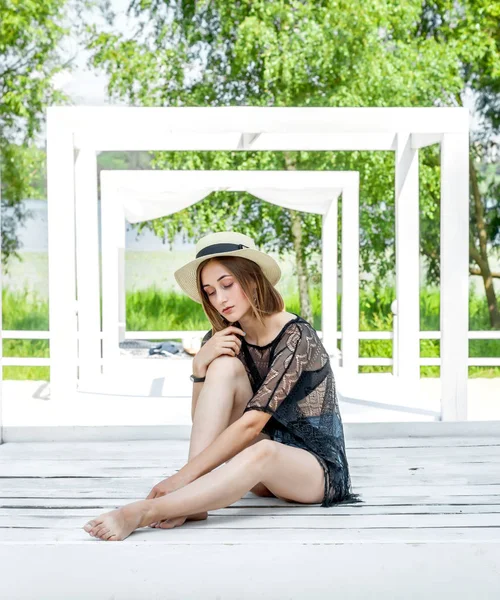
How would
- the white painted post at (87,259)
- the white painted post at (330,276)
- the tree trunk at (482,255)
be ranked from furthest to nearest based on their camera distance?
the tree trunk at (482,255), the white painted post at (330,276), the white painted post at (87,259)

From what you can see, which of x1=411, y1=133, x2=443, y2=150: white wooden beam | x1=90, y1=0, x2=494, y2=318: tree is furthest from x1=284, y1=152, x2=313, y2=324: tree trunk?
x1=411, y1=133, x2=443, y2=150: white wooden beam

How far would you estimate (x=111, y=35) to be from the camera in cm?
1246

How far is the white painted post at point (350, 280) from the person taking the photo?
8.90m

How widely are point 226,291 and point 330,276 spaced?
6.94 meters

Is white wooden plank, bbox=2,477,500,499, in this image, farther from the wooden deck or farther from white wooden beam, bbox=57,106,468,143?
white wooden beam, bbox=57,106,468,143

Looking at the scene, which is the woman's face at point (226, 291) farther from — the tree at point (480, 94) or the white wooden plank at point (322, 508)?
the tree at point (480, 94)

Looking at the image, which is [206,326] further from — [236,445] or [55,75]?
[236,445]

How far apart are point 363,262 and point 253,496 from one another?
9151 mm

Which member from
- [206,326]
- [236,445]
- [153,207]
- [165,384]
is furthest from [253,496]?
[206,326]

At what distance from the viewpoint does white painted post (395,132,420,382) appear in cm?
768

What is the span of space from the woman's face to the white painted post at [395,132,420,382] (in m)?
4.52

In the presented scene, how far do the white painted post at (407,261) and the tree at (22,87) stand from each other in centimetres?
605

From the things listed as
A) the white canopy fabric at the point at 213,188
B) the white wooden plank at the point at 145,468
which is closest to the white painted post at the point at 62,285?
the white wooden plank at the point at 145,468

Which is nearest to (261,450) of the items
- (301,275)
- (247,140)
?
(247,140)
